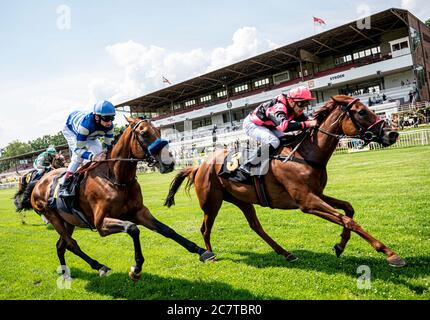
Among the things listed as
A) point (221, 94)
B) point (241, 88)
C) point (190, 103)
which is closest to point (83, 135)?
point (241, 88)

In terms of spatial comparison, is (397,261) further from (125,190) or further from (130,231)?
(125,190)

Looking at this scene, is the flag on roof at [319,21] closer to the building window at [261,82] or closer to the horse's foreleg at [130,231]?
the building window at [261,82]

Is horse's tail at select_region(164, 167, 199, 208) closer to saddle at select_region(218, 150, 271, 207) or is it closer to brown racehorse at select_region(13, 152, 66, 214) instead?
saddle at select_region(218, 150, 271, 207)

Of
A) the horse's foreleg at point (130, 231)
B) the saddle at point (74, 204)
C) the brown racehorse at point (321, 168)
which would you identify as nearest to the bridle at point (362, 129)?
the brown racehorse at point (321, 168)

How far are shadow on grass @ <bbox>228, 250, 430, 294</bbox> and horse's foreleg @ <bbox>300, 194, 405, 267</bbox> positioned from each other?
11.0 inches

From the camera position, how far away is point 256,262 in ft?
18.0

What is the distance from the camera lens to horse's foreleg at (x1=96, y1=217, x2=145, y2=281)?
14.8 ft

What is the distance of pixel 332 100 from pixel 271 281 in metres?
2.67

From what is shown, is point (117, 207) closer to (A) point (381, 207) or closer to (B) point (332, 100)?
(B) point (332, 100)

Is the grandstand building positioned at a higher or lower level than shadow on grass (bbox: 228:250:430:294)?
higher

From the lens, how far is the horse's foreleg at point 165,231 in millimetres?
4527

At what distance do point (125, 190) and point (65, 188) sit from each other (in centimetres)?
117

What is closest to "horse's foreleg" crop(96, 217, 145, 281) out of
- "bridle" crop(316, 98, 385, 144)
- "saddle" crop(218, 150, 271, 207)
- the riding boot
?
"saddle" crop(218, 150, 271, 207)
